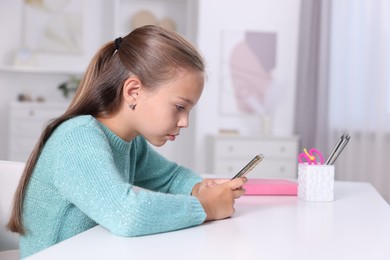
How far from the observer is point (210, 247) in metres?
0.89

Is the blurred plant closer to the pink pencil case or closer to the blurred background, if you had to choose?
the blurred background

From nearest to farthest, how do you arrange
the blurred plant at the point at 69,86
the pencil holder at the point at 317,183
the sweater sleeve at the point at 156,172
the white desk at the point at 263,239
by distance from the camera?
the white desk at the point at 263,239, the pencil holder at the point at 317,183, the sweater sleeve at the point at 156,172, the blurred plant at the point at 69,86

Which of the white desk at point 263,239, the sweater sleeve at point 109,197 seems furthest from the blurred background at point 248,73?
the sweater sleeve at point 109,197

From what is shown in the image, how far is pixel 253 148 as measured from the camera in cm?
456

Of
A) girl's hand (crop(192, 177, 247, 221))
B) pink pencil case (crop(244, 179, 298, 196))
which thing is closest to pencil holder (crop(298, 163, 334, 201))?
pink pencil case (crop(244, 179, 298, 196))

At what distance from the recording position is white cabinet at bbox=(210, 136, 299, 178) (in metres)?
4.54

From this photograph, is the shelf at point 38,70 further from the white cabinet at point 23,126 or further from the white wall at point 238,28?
the white wall at point 238,28

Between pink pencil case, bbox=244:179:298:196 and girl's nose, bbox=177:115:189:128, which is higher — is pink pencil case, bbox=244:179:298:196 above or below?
below

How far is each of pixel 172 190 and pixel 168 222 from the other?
1.64ft

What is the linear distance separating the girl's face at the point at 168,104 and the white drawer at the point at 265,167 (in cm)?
331

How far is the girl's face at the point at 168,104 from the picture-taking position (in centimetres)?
120

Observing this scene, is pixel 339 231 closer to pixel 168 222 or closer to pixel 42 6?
pixel 168 222

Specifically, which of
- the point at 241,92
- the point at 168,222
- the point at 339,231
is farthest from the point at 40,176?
the point at 241,92

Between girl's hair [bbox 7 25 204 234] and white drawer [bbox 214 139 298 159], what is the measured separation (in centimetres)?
327
